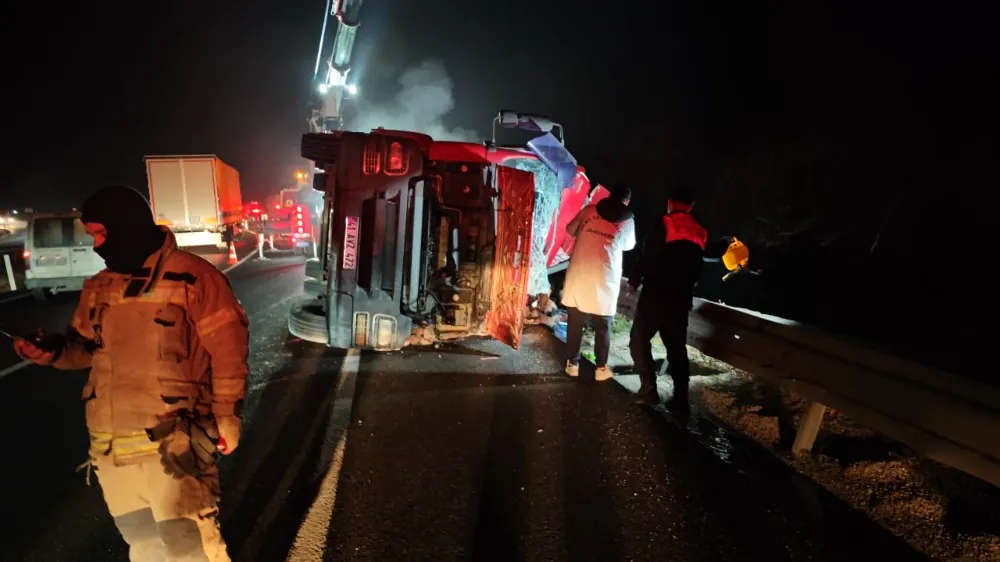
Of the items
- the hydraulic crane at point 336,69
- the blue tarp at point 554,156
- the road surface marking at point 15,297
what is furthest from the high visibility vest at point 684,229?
the hydraulic crane at point 336,69

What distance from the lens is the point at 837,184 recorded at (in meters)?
20.1

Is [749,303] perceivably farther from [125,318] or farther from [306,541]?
[125,318]

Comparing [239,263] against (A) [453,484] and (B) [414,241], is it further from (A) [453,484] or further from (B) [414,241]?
(A) [453,484]

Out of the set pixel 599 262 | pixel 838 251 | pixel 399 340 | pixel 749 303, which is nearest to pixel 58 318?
pixel 399 340

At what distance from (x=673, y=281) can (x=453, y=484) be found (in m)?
2.49

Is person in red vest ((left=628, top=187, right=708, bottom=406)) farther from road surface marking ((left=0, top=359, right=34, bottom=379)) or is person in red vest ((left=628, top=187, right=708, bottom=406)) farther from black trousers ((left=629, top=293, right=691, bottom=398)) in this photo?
road surface marking ((left=0, top=359, right=34, bottom=379))

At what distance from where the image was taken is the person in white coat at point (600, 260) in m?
4.85

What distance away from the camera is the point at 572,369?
5.22 metres

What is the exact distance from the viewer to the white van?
29.5 feet

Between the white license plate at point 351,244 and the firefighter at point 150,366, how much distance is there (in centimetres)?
276

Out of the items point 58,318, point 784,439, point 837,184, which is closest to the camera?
point 784,439

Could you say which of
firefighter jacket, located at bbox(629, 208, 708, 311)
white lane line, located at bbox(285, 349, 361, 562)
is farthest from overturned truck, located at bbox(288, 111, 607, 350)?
firefighter jacket, located at bbox(629, 208, 708, 311)

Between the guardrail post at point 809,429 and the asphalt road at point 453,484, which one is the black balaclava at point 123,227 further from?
the guardrail post at point 809,429

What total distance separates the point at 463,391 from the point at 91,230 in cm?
335
